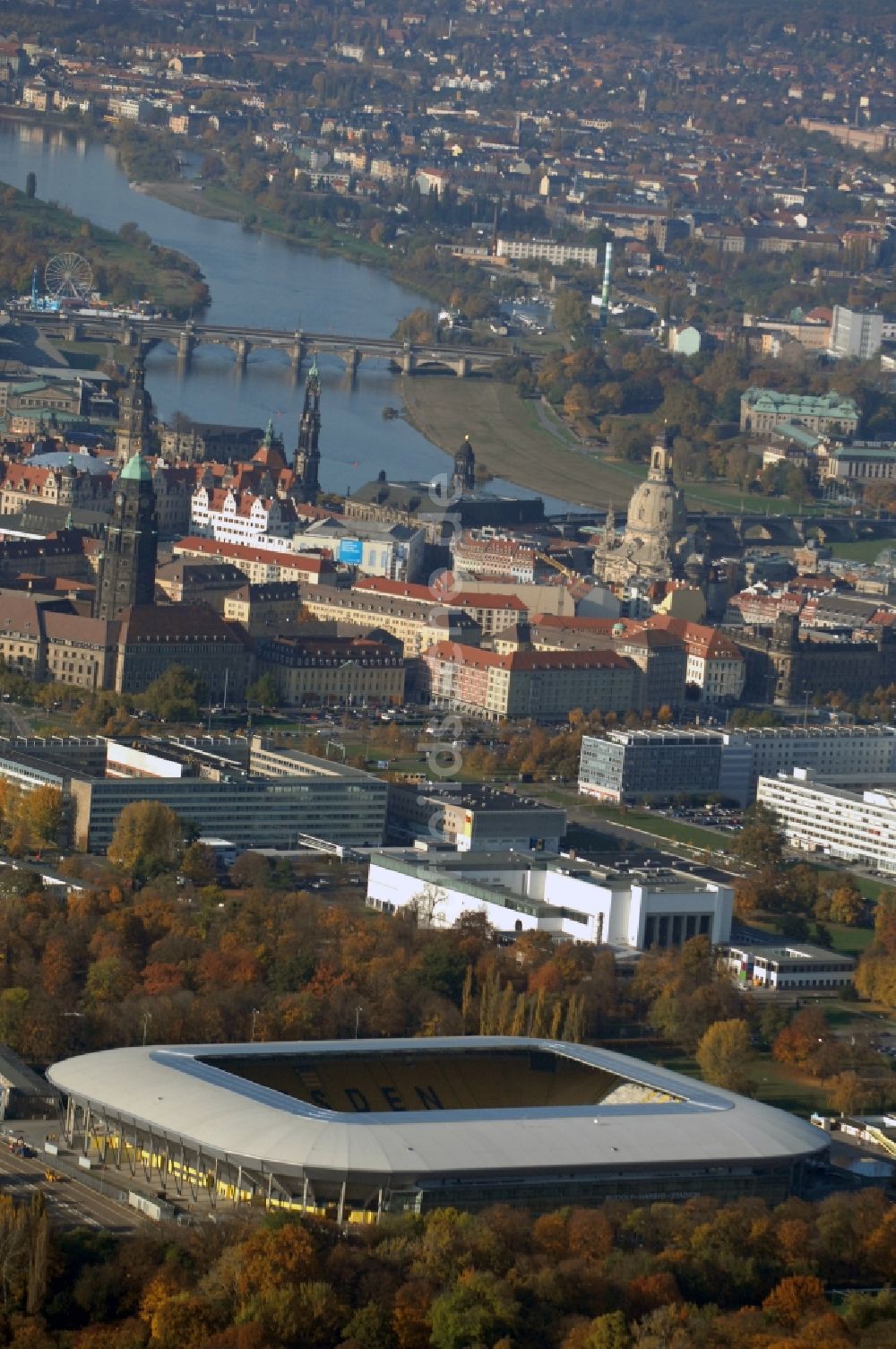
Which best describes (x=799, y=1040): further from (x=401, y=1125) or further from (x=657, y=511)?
(x=657, y=511)

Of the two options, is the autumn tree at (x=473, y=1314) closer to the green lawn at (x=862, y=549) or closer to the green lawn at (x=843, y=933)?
the green lawn at (x=843, y=933)

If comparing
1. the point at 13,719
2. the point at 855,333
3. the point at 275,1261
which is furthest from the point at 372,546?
the point at 855,333

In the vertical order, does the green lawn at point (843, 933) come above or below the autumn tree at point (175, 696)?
above

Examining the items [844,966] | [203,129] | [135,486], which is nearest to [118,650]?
[135,486]

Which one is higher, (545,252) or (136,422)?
(136,422)

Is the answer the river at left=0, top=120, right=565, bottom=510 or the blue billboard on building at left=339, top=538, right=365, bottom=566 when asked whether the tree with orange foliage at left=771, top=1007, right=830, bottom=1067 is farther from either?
the river at left=0, top=120, right=565, bottom=510

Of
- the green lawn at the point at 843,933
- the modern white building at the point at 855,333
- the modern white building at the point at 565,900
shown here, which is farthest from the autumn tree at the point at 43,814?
the modern white building at the point at 855,333

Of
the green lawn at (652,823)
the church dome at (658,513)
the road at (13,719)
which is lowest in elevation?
the church dome at (658,513)

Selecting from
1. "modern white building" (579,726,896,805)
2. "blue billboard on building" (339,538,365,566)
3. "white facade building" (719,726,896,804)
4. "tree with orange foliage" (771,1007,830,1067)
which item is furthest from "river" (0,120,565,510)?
"tree with orange foliage" (771,1007,830,1067)
